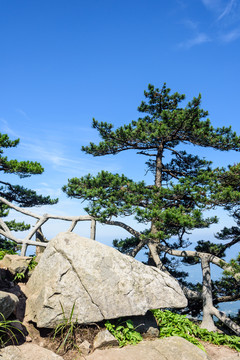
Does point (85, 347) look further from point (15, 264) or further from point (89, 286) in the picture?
point (15, 264)

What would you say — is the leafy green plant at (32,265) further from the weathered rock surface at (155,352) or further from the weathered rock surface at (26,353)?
the weathered rock surface at (155,352)

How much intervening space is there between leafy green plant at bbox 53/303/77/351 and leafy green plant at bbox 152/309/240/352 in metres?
2.90

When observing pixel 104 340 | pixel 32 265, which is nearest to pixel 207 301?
pixel 104 340

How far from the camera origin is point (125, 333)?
7832 millimetres

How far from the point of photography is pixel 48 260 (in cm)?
845

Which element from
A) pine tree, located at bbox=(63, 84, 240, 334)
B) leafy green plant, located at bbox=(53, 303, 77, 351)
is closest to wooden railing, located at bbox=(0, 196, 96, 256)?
pine tree, located at bbox=(63, 84, 240, 334)

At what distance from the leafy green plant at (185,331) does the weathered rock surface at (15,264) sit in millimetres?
4738

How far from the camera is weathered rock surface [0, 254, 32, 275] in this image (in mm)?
9062

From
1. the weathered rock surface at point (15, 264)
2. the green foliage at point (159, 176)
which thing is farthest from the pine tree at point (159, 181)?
the weathered rock surface at point (15, 264)

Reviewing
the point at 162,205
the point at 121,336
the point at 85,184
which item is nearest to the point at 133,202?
the point at 162,205

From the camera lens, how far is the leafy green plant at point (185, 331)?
8629 millimetres

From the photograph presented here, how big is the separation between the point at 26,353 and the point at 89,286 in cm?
220

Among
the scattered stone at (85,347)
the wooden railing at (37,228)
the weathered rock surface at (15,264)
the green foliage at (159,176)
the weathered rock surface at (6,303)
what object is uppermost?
the green foliage at (159,176)

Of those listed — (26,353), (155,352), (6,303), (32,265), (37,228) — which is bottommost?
(26,353)
